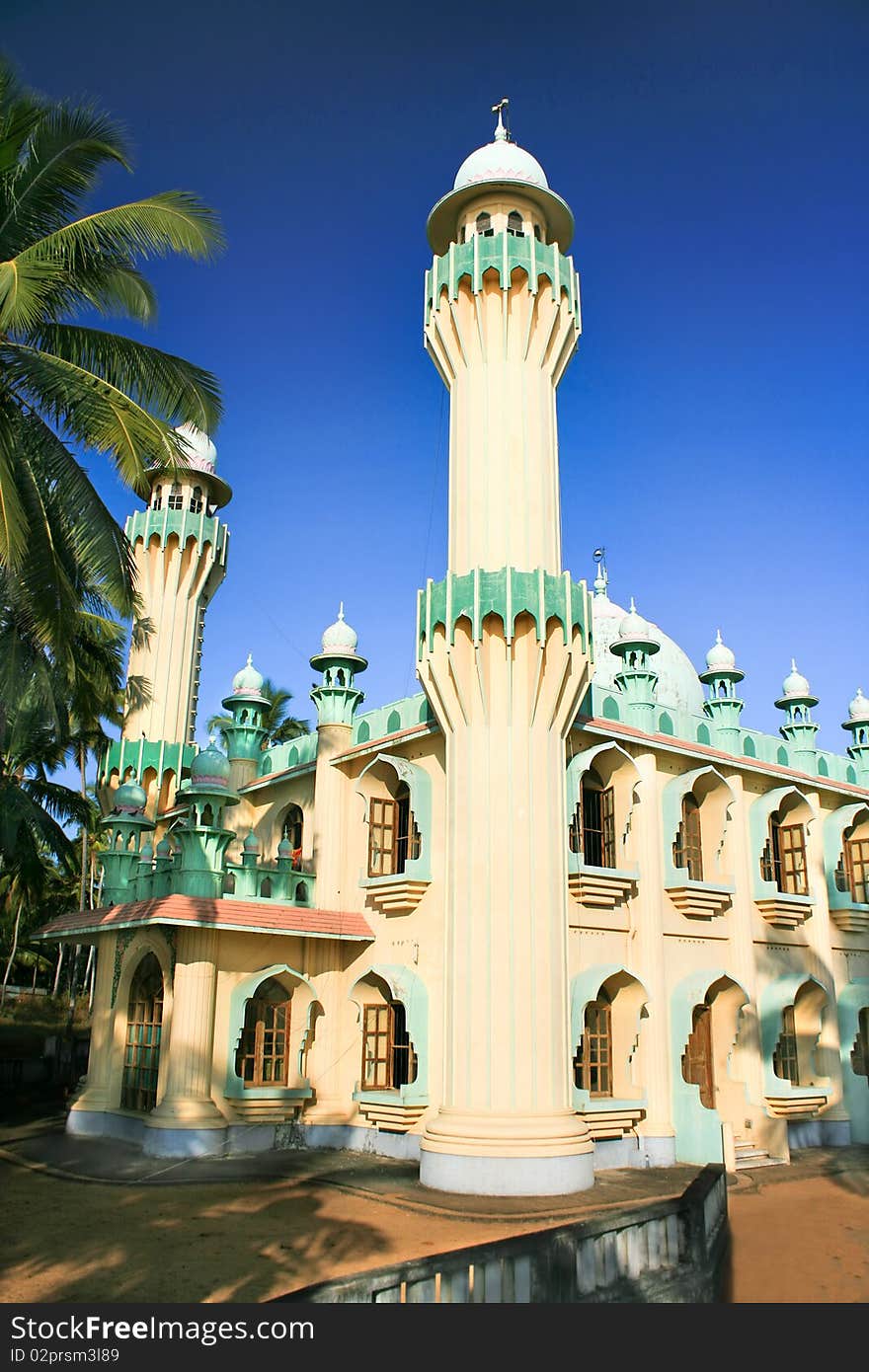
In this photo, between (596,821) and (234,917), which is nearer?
(234,917)

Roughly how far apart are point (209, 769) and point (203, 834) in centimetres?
114

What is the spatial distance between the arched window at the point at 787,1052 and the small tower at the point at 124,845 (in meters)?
13.2

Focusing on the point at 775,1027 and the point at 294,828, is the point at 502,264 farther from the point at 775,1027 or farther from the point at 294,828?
the point at 775,1027

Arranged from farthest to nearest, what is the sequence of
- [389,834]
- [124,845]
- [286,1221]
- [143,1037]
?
[124,845] < [389,834] < [143,1037] < [286,1221]

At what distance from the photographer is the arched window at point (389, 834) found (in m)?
19.1

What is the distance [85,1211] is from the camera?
12.8m

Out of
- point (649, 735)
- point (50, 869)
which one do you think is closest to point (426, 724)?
point (649, 735)

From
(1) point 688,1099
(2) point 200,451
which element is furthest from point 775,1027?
(2) point 200,451

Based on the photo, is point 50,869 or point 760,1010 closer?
point 760,1010

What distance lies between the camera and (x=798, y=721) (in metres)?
23.5

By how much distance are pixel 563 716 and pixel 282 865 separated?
22.2ft

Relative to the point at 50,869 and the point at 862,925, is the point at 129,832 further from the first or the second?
the point at 50,869

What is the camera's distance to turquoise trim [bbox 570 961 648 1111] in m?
15.9

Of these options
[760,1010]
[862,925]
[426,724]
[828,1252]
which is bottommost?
[828,1252]
